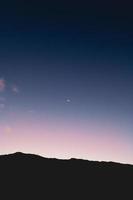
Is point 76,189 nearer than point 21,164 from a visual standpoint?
Yes

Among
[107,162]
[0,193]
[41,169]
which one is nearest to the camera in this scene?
[0,193]

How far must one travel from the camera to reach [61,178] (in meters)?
85.7

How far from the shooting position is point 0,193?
75.2 metres

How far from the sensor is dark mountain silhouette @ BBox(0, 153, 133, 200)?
7788cm

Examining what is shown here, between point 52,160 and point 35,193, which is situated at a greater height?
point 52,160

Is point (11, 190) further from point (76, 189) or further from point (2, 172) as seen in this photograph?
point (76, 189)

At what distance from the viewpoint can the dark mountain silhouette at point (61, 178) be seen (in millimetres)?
77875

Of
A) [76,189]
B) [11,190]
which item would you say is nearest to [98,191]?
[76,189]

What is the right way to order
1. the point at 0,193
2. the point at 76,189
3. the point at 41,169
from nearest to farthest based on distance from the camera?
the point at 0,193 → the point at 76,189 → the point at 41,169

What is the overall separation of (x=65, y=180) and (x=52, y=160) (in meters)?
8.58

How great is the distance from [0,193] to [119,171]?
3357 centimetres

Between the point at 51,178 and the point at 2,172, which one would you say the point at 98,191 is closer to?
the point at 51,178

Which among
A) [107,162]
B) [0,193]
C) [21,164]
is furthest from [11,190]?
[107,162]

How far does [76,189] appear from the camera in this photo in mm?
81000
